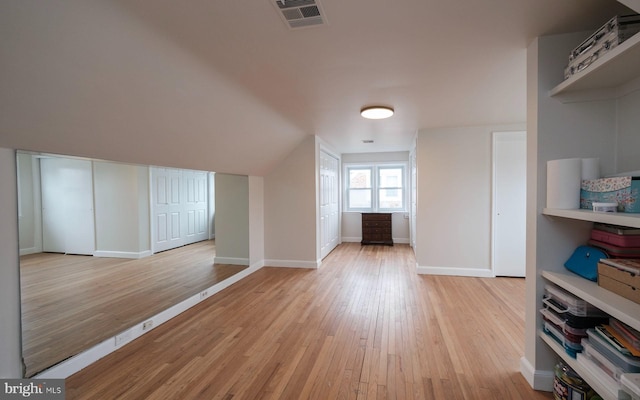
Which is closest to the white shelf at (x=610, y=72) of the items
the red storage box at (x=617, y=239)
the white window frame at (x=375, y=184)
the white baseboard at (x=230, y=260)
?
the red storage box at (x=617, y=239)

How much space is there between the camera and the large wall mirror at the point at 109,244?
2.14 meters

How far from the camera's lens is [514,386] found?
192 centimetres

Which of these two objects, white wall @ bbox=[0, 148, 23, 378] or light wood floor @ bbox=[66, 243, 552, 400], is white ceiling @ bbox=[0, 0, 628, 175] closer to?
white wall @ bbox=[0, 148, 23, 378]

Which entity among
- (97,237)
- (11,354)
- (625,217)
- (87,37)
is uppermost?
(87,37)

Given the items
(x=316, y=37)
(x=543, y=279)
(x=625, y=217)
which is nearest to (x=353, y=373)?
(x=543, y=279)

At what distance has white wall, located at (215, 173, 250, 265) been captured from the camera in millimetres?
4531

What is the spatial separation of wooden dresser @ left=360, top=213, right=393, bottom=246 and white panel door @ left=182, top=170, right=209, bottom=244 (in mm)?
3717

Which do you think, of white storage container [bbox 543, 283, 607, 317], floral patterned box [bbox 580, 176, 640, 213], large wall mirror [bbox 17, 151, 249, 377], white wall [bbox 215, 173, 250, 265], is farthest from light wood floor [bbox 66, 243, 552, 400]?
floral patterned box [bbox 580, 176, 640, 213]

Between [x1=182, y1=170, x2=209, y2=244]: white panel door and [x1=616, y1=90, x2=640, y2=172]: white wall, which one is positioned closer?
[x1=616, y1=90, x2=640, y2=172]: white wall

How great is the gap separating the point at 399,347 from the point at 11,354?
2.74 metres

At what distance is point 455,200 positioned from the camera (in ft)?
14.4

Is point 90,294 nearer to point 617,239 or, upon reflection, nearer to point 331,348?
point 331,348

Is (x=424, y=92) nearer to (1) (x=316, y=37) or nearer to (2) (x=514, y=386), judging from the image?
(1) (x=316, y=37)

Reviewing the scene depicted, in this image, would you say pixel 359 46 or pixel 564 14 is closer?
pixel 564 14
